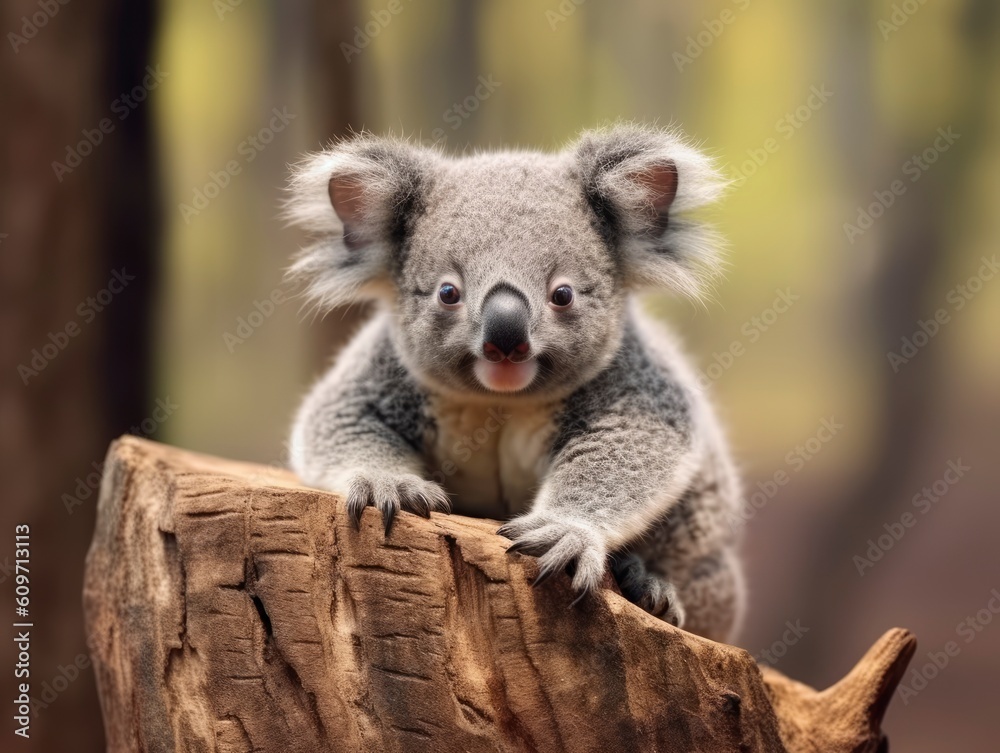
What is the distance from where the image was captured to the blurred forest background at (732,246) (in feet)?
14.0

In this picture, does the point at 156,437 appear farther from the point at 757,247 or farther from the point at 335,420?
the point at 757,247

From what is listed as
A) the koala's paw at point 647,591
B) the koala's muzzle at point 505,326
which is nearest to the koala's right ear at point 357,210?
the koala's muzzle at point 505,326

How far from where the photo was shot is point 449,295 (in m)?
2.61

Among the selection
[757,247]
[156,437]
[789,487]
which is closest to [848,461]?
[789,487]

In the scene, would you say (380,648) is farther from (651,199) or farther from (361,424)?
(651,199)

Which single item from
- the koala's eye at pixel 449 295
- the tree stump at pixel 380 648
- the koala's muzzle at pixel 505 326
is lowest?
the tree stump at pixel 380 648

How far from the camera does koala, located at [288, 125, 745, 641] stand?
255 centimetres

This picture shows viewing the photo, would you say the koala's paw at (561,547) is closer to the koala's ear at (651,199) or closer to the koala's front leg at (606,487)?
the koala's front leg at (606,487)

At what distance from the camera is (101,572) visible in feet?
9.17

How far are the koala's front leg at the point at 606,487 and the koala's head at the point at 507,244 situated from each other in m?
0.20

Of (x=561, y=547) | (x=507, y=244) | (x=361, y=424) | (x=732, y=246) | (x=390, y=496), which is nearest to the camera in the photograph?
(x=561, y=547)

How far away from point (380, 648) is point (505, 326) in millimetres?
838

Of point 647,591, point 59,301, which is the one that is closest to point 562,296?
point 647,591

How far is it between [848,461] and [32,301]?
4339 mm
